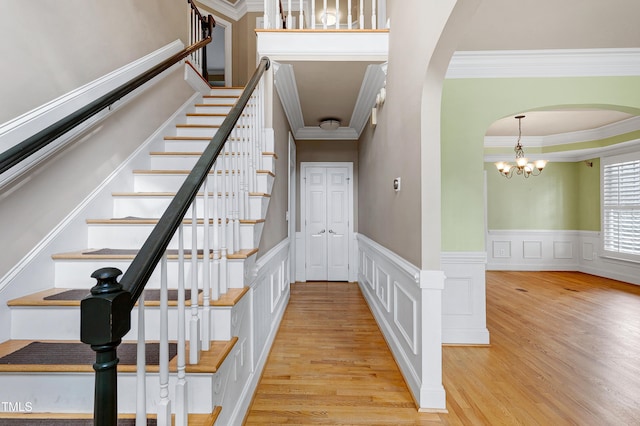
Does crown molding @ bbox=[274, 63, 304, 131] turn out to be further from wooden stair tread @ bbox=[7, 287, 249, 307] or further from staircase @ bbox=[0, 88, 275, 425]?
wooden stair tread @ bbox=[7, 287, 249, 307]

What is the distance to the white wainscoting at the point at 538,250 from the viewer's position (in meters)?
5.83

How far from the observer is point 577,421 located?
1661 mm

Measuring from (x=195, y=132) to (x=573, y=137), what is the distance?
267 inches

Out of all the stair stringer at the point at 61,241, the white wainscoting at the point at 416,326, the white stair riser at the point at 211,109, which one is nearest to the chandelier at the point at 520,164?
the white wainscoting at the point at 416,326

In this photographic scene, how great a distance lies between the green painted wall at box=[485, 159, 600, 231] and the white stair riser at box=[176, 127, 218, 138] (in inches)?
228

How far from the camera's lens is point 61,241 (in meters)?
1.57

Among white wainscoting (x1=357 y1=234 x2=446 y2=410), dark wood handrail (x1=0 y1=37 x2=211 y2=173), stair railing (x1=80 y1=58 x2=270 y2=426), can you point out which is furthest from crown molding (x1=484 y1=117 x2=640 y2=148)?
dark wood handrail (x1=0 y1=37 x2=211 y2=173)

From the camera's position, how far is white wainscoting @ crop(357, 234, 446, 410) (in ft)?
5.68

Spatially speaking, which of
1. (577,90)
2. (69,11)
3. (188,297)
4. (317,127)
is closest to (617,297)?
(577,90)

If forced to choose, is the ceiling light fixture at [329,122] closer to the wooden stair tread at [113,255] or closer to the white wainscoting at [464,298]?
the white wainscoting at [464,298]

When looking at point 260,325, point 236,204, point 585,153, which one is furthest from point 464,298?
point 585,153

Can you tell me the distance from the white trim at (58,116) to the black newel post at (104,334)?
1.32m

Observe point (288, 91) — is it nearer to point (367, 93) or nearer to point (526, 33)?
point (367, 93)

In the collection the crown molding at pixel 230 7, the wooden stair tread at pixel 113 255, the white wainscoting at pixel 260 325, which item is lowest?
the white wainscoting at pixel 260 325
